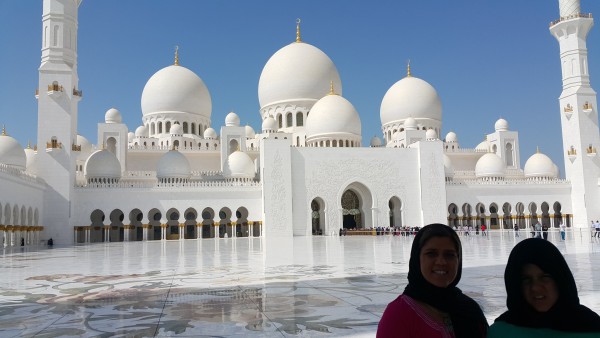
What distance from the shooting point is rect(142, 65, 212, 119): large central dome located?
1137 inches

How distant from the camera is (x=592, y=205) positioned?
→ 24.9 metres

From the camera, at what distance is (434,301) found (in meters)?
1.46

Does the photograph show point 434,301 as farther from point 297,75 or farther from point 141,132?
point 141,132

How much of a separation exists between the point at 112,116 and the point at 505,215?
66.9ft

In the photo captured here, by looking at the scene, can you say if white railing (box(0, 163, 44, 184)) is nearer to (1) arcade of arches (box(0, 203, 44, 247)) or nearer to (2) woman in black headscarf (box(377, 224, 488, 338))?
(1) arcade of arches (box(0, 203, 44, 247))

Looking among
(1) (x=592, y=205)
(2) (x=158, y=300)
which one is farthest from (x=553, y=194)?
(2) (x=158, y=300)

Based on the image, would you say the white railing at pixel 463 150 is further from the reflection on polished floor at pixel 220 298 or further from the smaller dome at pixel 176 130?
the reflection on polished floor at pixel 220 298

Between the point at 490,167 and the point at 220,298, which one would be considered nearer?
the point at 220,298

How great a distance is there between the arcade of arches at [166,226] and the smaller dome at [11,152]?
3.46 m

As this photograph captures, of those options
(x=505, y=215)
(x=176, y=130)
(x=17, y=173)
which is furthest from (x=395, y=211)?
(x=17, y=173)

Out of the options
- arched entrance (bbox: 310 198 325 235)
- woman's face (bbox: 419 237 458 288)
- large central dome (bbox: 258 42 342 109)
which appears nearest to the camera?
→ woman's face (bbox: 419 237 458 288)

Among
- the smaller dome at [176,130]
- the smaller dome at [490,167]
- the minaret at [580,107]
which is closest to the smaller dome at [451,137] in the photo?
the smaller dome at [490,167]

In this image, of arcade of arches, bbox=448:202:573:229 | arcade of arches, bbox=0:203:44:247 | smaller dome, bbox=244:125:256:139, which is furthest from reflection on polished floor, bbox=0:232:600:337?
smaller dome, bbox=244:125:256:139

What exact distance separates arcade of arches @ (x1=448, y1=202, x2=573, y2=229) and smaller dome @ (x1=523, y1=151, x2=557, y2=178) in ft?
5.20
